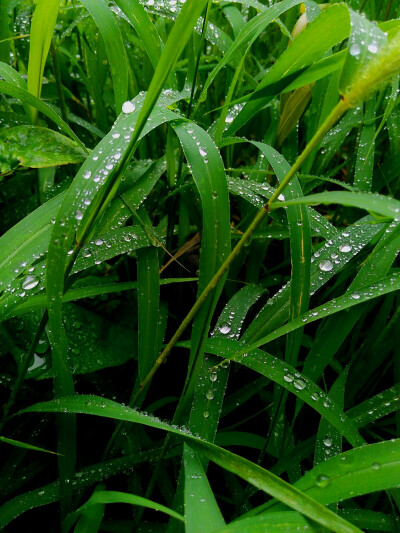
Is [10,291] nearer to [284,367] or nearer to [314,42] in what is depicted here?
[284,367]

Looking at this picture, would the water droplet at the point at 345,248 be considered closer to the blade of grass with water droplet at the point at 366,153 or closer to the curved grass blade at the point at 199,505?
the blade of grass with water droplet at the point at 366,153

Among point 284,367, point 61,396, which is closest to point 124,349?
point 61,396

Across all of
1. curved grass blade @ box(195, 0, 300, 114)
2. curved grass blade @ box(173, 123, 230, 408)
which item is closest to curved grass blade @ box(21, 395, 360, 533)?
curved grass blade @ box(173, 123, 230, 408)

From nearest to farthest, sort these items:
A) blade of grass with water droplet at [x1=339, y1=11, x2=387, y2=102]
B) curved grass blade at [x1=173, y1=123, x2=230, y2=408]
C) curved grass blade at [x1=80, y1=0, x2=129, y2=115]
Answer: blade of grass with water droplet at [x1=339, y1=11, x2=387, y2=102], curved grass blade at [x1=173, y1=123, x2=230, y2=408], curved grass blade at [x1=80, y1=0, x2=129, y2=115]

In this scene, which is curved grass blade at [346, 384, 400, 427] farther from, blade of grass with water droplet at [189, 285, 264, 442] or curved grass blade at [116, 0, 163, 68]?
curved grass blade at [116, 0, 163, 68]

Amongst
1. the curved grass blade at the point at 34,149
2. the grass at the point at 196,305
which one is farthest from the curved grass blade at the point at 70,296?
the curved grass blade at the point at 34,149

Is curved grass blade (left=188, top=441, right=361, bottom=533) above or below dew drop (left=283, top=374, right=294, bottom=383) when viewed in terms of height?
above

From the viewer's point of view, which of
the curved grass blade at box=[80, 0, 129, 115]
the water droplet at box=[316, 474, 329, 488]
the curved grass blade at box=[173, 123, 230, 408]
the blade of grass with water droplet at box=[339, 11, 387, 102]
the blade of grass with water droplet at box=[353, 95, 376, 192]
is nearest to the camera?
the blade of grass with water droplet at box=[339, 11, 387, 102]
